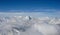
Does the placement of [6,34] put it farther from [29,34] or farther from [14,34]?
[29,34]

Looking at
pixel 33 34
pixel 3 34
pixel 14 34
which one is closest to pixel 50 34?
pixel 33 34

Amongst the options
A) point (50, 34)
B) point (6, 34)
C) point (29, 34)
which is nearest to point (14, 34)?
point (6, 34)

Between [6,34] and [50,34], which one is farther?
[6,34]

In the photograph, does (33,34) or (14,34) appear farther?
(14,34)

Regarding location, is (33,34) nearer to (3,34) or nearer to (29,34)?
(29,34)

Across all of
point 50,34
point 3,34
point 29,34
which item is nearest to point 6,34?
point 3,34

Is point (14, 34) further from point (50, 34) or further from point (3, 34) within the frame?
point (50, 34)

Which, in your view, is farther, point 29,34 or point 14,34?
point 14,34
